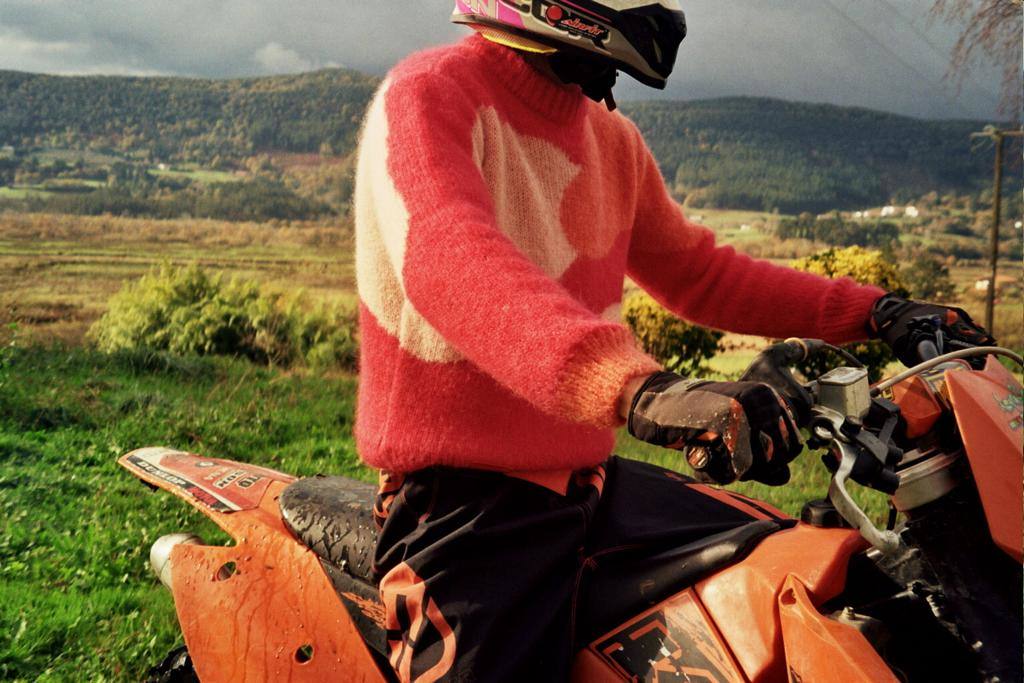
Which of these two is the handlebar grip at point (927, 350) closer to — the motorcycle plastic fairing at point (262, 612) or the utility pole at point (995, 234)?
the motorcycle plastic fairing at point (262, 612)

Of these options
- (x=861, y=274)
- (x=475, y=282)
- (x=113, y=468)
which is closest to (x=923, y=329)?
(x=475, y=282)

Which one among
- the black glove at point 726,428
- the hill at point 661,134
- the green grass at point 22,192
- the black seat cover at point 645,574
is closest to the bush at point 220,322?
the green grass at point 22,192

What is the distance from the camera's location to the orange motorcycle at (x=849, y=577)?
126 centimetres

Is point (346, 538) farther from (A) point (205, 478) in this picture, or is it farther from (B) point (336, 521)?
(A) point (205, 478)

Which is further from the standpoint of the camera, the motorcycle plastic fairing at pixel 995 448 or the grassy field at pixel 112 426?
the grassy field at pixel 112 426

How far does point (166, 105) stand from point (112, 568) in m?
7.68

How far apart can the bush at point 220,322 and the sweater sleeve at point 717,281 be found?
5161 millimetres

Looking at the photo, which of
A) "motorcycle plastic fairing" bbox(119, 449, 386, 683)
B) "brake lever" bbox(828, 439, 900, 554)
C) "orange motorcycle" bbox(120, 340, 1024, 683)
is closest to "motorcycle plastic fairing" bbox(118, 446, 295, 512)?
"motorcycle plastic fairing" bbox(119, 449, 386, 683)

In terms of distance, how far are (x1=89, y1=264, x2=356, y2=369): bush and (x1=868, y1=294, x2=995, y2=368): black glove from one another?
576 centimetres

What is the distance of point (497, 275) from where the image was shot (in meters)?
1.43

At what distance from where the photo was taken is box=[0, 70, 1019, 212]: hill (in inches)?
358

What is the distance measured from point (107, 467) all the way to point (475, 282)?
383cm

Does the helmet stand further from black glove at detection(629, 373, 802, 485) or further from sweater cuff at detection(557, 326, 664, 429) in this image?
black glove at detection(629, 373, 802, 485)

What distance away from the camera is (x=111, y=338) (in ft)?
22.3
